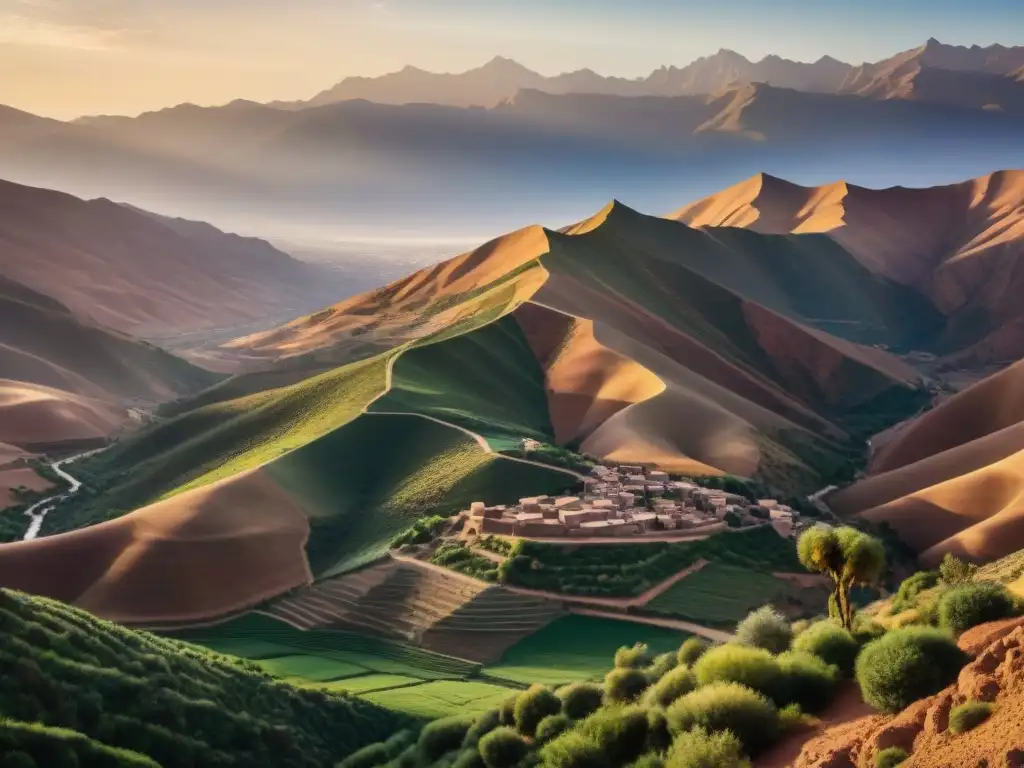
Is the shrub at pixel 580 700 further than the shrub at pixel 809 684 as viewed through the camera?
Yes

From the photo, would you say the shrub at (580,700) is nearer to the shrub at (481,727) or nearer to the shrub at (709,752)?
the shrub at (481,727)

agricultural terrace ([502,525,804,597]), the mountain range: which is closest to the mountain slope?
the mountain range

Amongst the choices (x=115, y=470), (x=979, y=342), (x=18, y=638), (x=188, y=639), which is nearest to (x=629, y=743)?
(x=18, y=638)

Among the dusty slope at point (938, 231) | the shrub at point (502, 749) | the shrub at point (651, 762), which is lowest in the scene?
the shrub at point (502, 749)

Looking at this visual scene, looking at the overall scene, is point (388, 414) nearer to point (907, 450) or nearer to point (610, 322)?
point (610, 322)

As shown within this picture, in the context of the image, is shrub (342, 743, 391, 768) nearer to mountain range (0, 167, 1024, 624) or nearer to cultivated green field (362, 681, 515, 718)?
cultivated green field (362, 681, 515, 718)

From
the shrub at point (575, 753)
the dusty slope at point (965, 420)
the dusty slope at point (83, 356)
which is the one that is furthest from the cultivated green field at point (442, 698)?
the dusty slope at point (83, 356)

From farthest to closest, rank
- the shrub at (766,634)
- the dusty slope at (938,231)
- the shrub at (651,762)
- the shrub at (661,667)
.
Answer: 1. the dusty slope at (938,231)
2. the shrub at (661,667)
3. the shrub at (766,634)
4. the shrub at (651,762)
